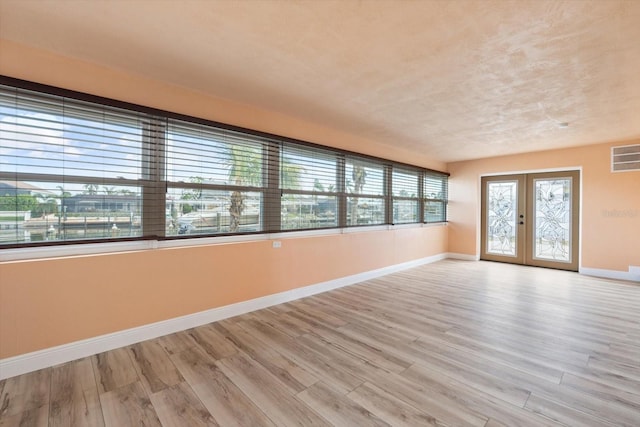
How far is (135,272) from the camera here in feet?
8.95

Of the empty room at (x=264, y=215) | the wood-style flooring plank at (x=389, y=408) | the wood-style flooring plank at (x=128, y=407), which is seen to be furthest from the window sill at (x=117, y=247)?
the wood-style flooring plank at (x=389, y=408)

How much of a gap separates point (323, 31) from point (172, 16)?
1031 mm

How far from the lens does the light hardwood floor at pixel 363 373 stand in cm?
181

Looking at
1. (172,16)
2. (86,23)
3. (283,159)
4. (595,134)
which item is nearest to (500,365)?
(283,159)

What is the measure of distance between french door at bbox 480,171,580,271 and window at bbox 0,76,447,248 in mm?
4698

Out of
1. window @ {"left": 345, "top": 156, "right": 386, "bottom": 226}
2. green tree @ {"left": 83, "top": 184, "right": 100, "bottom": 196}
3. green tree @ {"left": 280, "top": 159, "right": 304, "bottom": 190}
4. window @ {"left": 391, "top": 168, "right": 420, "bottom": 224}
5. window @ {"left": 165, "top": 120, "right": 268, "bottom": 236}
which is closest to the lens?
green tree @ {"left": 83, "top": 184, "right": 100, "bottom": 196}

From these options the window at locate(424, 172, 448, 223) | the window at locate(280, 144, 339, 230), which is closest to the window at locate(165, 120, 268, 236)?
the window at locate(280, 144, 339, 230)

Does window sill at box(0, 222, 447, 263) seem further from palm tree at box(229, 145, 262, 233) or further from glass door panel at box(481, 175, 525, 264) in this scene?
glass door panel at box(481, 175, 525, 264)

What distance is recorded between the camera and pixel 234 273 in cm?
341

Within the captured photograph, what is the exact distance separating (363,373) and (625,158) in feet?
20.1

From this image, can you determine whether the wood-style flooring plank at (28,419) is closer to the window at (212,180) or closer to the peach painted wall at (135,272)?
the peach painted wall at (135,272)

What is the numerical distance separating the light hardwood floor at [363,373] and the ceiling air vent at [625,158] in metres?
2.72

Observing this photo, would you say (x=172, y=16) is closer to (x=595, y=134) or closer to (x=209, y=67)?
(x=209, y=67)

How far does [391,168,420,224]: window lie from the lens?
5906 millimetres
